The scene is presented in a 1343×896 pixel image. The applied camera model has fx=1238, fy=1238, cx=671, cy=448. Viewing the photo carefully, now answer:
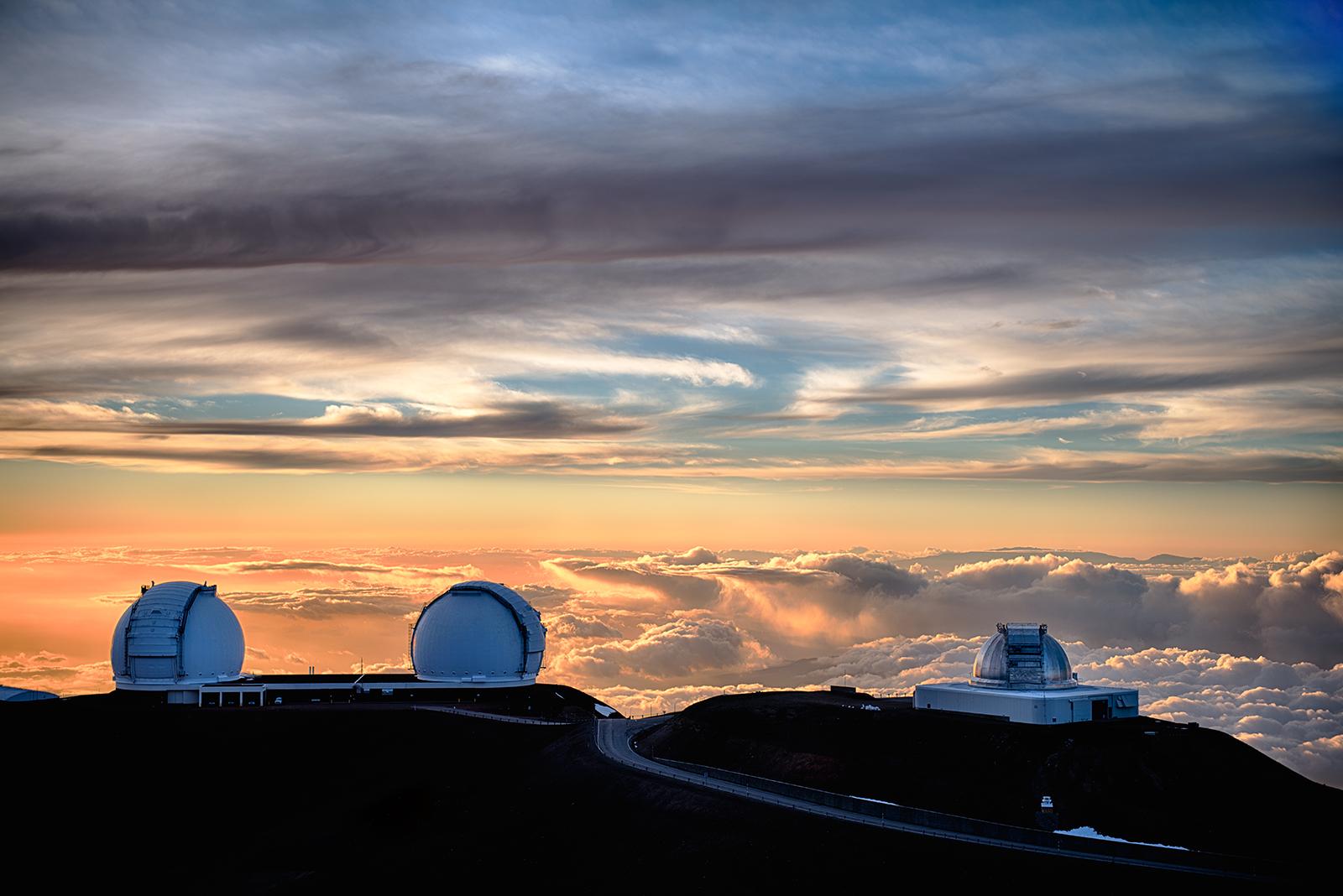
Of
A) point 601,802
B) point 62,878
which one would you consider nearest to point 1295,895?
point 601,802

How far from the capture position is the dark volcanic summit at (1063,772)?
61.6 m

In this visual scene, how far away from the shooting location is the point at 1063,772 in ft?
212

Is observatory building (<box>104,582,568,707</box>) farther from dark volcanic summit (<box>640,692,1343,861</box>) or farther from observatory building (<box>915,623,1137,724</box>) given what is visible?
observatory building (<box>915,623,1137,724</box>)

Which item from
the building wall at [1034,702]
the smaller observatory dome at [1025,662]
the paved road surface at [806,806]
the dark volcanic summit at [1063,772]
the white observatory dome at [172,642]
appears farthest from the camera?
the white observatory dome at [172,642]

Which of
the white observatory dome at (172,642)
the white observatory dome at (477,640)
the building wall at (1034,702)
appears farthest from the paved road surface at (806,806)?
the white observatory dome at (172,642)

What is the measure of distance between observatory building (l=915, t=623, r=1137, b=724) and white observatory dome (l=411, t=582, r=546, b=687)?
40.8 meters

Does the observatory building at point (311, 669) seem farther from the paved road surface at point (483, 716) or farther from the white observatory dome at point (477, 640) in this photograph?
the paved road surface at point (483, 716)

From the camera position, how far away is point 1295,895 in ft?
154

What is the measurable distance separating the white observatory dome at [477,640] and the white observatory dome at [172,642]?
16.5 meters

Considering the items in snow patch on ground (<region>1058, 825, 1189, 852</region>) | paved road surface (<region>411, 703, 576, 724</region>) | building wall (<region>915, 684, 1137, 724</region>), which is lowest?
snow patch on ground (<region>1058, 825, 1189, 852</region>)

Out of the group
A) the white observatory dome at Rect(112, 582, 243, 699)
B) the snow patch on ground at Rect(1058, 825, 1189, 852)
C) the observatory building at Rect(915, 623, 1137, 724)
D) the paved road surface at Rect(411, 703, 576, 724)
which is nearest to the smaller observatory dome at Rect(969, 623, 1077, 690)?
the observatory building at Rect(915, 623, 1137, 724)

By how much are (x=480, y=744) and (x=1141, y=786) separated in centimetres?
4466

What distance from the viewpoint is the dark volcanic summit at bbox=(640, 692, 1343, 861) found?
2424 inches

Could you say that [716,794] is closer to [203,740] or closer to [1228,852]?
[1228,852]
